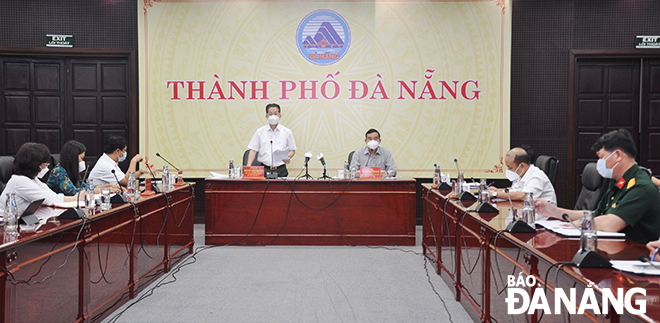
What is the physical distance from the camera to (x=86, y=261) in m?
2.61

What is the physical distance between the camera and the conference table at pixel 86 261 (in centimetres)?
203

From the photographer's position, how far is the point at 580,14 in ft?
20.5

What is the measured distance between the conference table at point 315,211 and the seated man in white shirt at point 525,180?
1296 millimetres

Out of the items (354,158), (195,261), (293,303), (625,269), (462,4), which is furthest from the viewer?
(462,4)

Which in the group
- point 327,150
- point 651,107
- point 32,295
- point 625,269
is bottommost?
point 32,295

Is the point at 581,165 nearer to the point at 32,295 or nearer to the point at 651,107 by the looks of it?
the point at 651,107

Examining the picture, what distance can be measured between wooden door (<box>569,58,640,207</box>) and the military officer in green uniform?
169 inches

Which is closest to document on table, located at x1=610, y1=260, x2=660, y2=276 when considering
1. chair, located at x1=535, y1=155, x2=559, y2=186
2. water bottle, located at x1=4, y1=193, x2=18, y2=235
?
water bottle, located at x1=4, y1=193, x2=18, y2=235

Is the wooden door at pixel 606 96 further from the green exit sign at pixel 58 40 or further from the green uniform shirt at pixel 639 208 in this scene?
the green exit sign at pixel 58 40

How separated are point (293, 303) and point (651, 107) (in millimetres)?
5733

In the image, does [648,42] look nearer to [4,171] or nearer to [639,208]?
[639,208]

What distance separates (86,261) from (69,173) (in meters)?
1.66

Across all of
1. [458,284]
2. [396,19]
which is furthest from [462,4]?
[458,284]

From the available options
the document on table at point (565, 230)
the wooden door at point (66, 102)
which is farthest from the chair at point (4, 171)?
the document on table at point (565, 230)
